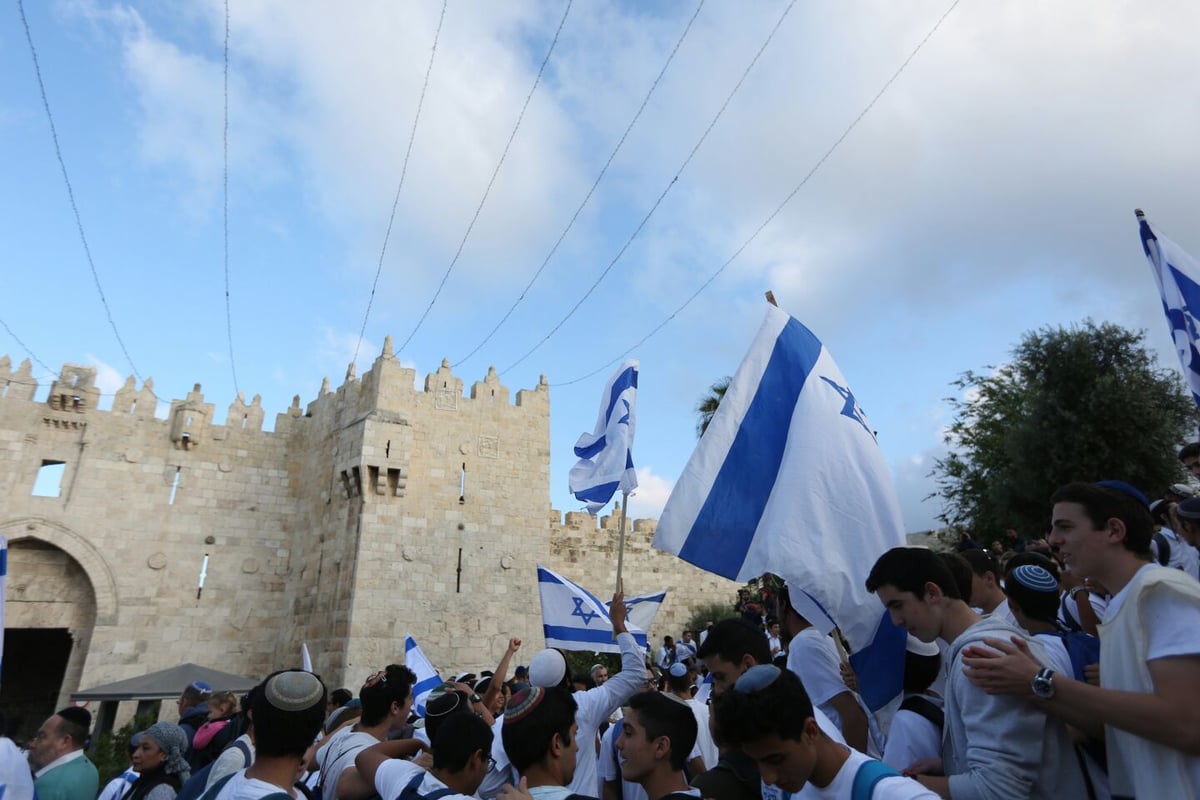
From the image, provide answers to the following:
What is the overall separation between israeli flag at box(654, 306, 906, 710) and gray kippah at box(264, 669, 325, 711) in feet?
6.73

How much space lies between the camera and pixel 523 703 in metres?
2.76

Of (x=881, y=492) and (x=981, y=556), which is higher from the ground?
(x=881, y=492)

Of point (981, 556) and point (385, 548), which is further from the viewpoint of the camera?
point (385, 548)

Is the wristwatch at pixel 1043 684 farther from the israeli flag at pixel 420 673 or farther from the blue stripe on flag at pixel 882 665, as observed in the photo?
the israeli flag at pixel 420 673

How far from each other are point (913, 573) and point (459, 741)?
1759mm

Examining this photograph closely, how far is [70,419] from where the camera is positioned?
671 inches

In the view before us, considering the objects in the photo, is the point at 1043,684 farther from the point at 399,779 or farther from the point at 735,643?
the point at 399,779

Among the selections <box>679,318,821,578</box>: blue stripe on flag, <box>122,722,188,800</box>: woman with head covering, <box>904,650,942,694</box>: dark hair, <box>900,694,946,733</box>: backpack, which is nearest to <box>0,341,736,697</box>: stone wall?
<box>122,722,188,800</box>: woman with head covering

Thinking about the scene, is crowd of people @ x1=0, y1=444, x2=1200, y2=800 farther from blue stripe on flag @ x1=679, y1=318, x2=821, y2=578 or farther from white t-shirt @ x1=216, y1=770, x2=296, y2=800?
blue stripe on flag @ x1=679, y1=318, x2=821, y2=578

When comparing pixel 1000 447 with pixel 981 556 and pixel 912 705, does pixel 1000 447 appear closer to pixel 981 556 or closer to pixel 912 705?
pixel 981 556

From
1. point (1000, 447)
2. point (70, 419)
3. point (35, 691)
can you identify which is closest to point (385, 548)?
point (70, 419)

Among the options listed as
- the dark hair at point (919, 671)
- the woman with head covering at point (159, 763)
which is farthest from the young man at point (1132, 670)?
the woman with head covering at point (159, 763)

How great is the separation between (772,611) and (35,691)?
19.4 m

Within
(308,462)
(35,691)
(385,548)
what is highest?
(308,462)
